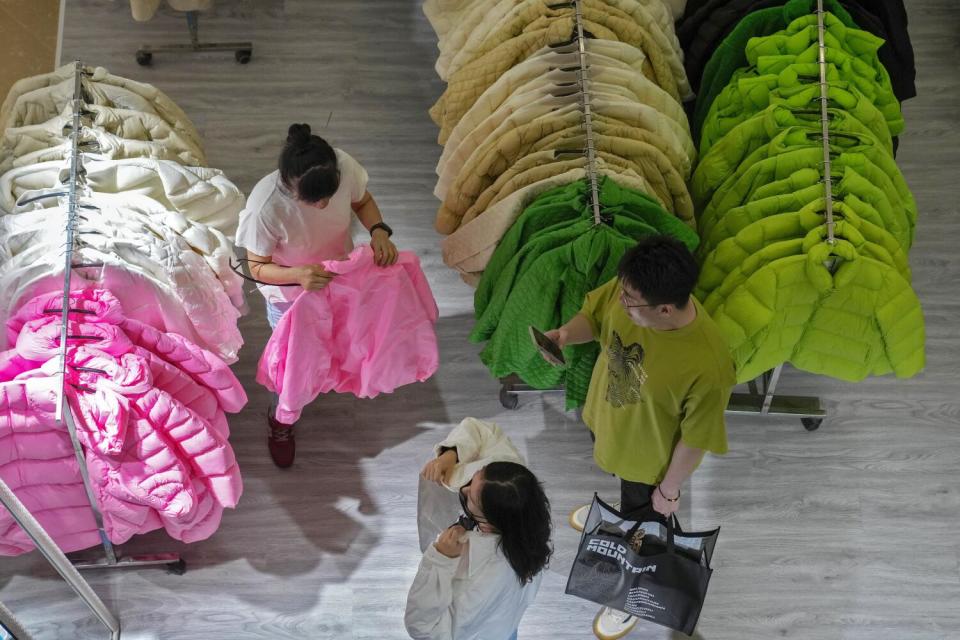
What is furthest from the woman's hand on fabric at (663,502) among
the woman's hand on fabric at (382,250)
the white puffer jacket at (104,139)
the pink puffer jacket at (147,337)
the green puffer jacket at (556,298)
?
the white puffer jacket at (104,139)

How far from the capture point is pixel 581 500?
11.5ft

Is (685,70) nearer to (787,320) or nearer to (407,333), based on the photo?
(787,320)

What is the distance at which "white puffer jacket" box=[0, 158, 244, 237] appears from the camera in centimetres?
308

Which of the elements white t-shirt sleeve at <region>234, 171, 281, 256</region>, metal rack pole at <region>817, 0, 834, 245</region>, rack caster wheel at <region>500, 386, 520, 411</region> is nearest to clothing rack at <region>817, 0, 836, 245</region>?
metal rack pole at <region>817, 0, 834, 245</region>

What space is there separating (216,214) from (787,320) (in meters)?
1.85

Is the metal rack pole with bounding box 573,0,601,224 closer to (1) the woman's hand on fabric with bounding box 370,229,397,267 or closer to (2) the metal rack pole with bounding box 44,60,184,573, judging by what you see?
(1) the woman's hand on fabric with bounding box 370,229,397,267

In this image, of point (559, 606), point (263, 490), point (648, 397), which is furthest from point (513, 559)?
point (263, 490)

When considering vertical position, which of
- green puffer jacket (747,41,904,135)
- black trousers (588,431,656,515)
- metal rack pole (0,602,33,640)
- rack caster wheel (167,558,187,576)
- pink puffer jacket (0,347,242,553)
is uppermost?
green puffer jacket (747,41,904,135)

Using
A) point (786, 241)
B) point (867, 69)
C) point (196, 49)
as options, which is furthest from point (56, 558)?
point (867, 69)

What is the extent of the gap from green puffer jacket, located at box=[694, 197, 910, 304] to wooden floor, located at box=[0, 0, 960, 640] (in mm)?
865

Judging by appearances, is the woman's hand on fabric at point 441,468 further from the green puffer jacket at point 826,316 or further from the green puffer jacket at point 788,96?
the green puffer jacket at point 788,96

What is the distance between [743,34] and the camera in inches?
136

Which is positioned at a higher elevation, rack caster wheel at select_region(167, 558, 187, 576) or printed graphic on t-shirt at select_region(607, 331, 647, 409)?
printed graphic on t-shirt at select_region(607, 331, 647, 409)

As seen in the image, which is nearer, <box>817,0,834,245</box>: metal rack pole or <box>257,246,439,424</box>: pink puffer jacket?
<box>817,0,834,245</box>: metal rack pole
